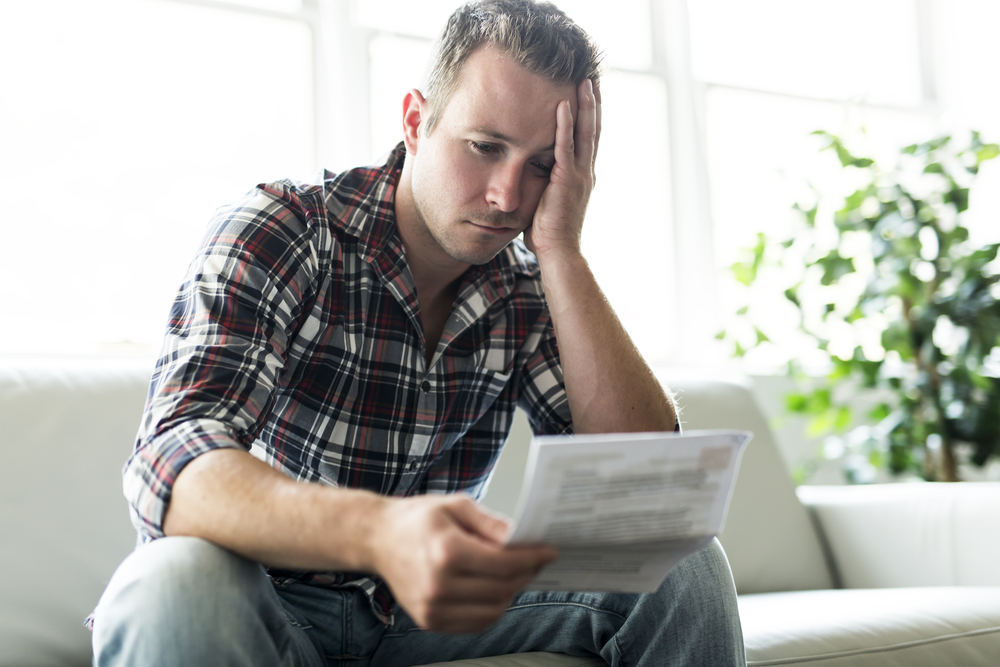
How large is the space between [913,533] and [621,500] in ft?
4.03

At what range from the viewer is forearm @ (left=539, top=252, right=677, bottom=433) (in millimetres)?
1057

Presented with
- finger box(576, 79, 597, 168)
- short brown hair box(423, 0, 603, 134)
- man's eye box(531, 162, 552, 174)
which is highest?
short brown hair box(423, 0, 603, 134)

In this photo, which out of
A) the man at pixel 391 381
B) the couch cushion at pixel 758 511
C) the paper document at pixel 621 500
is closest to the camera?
the paper document at pixel 621 500

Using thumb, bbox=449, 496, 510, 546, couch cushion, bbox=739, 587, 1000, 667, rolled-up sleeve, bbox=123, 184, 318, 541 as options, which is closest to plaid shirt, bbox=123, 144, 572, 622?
rolled-up sleeve, bbox=123, 184, 318, 541

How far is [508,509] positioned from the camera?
1469 millimetres

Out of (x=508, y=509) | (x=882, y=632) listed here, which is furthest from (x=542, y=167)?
(x=882, y=632)

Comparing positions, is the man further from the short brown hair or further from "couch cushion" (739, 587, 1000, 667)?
"couch cushion" (739, 587, 1000, 667)

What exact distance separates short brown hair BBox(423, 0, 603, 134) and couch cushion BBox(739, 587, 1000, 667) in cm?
83

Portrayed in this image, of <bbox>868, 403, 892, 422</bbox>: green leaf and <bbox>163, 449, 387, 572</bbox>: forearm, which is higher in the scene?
<bbox>163, 449, 387, 572</bbox>: forearm

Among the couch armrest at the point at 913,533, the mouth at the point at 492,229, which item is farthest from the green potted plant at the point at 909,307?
the mouth at the point at 492,229

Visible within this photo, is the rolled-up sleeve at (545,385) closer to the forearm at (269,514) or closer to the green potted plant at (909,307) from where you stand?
the forearm at (269,514)

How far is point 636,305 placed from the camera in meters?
2.64

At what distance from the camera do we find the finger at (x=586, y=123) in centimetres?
111

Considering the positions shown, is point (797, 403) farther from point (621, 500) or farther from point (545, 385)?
point (621, 500)
